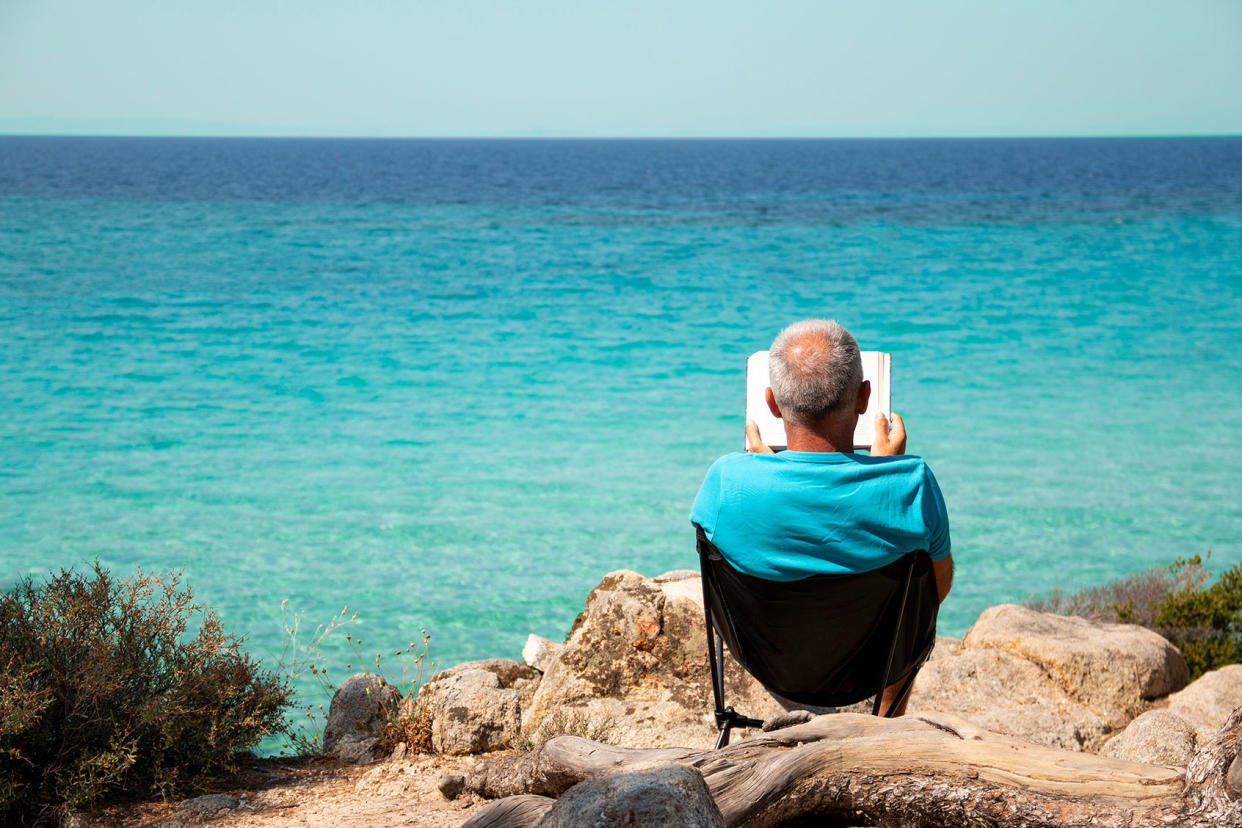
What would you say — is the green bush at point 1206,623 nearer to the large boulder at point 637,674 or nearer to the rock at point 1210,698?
the rock at point 1210,698

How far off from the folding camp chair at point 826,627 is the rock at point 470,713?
3.76 ft

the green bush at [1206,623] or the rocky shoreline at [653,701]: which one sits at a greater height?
the rocky shoreline at [653,701]

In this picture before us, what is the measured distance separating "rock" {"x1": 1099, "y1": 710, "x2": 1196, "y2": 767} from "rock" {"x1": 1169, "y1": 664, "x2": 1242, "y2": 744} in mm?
552

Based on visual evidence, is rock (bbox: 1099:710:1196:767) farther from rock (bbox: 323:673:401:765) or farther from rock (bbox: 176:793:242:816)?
rock (bbox: 176:793:242:816)

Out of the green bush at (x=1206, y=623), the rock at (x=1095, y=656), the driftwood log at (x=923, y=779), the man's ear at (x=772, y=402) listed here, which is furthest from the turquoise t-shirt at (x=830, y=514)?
the green bush at (x=1206, y=623)

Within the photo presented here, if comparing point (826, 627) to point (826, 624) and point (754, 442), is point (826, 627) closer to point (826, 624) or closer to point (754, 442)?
point (826, 624)

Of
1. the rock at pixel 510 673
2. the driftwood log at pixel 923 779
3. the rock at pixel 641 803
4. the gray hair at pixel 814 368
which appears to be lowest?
the rock at pixel 510 673

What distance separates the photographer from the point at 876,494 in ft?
8.78

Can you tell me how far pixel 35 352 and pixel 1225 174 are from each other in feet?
219

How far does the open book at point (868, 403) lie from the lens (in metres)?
3.03

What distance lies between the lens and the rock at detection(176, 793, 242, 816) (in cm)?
324

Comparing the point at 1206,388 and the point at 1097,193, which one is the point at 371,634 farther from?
the point at 1097,193

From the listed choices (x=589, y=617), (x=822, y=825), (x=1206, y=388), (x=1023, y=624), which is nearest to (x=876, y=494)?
(x=822, y=825)

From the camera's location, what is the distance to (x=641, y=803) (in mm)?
1931
